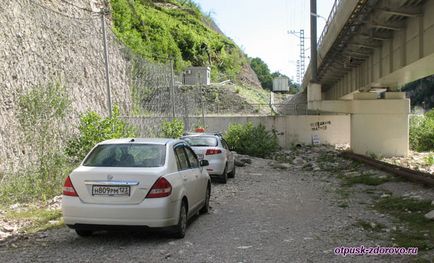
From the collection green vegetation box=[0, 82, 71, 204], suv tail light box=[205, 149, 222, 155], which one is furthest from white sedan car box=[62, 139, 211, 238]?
suv tail light box=[205, 149, 222, 155]

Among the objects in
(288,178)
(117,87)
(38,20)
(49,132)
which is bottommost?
(288,178)

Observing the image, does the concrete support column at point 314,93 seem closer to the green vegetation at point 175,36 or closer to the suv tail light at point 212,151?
the suv tail light at point 212,151

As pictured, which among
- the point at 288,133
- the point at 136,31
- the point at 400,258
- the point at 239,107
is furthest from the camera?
the point at 136,31

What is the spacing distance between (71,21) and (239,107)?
1312 inches

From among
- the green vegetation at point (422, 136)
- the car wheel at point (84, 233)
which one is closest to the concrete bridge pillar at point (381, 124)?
the green vegetation at point (422, 136)

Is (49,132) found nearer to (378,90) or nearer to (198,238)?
(198,238)

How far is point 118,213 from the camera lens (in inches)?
273

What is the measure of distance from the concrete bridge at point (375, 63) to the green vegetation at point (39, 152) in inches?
341

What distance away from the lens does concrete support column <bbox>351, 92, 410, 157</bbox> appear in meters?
27.0

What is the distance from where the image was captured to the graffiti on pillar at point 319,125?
36375 millimetres

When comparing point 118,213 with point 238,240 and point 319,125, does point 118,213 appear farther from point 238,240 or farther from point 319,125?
point 319,125

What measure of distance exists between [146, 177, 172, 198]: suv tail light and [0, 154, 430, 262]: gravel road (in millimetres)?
743

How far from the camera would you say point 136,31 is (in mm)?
54094

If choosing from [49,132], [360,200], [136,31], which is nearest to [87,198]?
[49,132]
